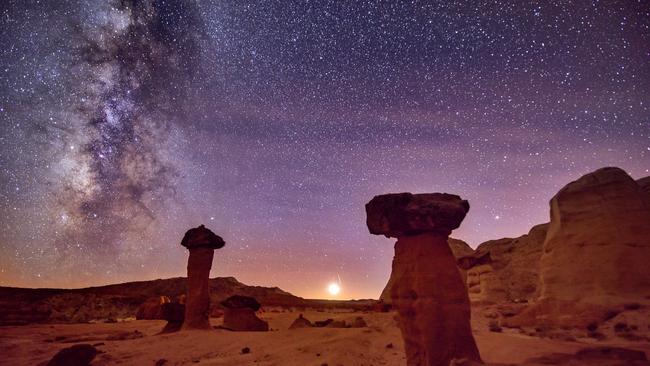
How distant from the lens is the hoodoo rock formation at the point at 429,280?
787 cm

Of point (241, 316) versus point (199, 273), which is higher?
point (199, 273)

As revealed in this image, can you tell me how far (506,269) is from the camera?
34.5 meters

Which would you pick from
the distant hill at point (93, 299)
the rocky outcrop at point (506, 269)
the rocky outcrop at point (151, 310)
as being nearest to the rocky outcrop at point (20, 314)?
the distant hill at point (93, 299)

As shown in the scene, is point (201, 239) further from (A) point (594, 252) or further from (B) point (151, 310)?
(A) point (594, 252)

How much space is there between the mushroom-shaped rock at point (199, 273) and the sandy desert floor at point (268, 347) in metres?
1.84

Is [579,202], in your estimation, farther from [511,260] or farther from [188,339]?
[511,260]

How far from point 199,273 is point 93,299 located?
30.4 metres

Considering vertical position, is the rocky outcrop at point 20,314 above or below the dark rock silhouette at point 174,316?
above

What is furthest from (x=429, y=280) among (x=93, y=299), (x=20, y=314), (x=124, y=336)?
(x=93, y=299)

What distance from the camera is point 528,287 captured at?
31.6m

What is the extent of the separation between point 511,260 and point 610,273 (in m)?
23.9

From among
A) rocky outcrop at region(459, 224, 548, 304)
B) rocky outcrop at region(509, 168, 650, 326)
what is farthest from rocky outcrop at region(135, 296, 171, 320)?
rocky outcrop at region(509, 168, 650, 326)

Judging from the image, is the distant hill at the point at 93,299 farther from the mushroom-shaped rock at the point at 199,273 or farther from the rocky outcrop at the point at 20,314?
the mushroom-shaped rock at the point at 199,273

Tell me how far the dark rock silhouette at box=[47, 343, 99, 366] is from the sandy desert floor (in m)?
0.90
